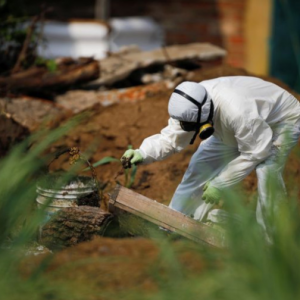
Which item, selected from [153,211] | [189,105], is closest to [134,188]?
[153,211]

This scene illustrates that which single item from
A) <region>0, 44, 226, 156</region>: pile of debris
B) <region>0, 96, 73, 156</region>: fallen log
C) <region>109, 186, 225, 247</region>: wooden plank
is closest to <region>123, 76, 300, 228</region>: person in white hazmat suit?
<region>109, 186, 225, 247</region>: wooden plank

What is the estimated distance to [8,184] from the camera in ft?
12.1

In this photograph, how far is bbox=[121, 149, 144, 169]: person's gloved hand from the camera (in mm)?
5449

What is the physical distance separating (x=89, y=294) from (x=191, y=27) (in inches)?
335

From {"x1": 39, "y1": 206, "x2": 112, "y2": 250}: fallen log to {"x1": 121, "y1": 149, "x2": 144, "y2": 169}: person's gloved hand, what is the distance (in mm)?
415

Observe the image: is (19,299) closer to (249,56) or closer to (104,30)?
(104,30)

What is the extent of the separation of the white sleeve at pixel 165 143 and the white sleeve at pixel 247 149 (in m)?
0.39

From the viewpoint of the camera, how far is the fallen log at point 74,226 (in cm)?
Result: 562

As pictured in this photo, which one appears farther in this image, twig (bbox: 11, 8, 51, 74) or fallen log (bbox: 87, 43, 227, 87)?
fallen log (bbox: 87, 43, 227, 87)

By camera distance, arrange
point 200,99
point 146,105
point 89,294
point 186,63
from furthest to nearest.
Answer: point 186,63 < point 146,105 < point 200,99 < point 89,294

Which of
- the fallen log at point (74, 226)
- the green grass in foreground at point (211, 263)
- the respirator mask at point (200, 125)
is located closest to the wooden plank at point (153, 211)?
the fallen log at point (74, 226)

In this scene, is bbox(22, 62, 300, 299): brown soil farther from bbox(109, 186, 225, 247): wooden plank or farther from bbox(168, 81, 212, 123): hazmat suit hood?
bbox(168, 81, 212, 123): hazmat suit hood

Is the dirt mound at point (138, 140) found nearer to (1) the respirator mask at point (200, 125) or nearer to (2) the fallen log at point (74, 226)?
(2) the fallen log at point (74, 226)

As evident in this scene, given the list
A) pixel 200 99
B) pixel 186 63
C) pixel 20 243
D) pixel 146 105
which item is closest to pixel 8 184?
pixel 20 243
